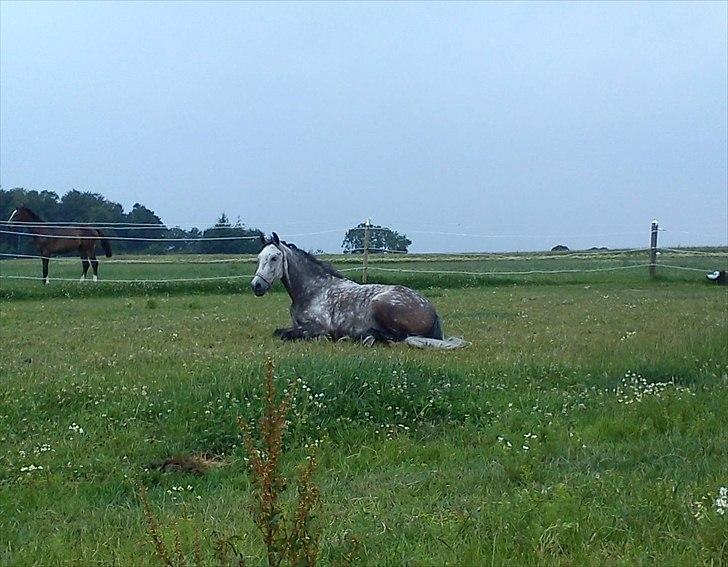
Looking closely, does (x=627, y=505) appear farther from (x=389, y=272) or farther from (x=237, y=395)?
(x=389, y=272)

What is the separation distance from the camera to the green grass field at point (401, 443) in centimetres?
330

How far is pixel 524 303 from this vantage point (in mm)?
14828

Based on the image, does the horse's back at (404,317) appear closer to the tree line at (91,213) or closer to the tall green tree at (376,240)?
the tall green tree at (376,240)

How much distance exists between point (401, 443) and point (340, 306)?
4777 millimetres

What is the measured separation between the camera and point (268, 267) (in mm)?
9914

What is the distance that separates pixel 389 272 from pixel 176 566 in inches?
752

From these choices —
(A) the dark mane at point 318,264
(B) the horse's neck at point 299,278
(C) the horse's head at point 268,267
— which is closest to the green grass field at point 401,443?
(C) the horse's head at point 268,267

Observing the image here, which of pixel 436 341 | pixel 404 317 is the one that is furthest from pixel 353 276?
pixel 436 341

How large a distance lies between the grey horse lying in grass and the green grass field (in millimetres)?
478

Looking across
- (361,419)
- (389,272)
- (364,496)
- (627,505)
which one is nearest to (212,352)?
(361,419)

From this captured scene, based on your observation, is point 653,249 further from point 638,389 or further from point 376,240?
point 638,389

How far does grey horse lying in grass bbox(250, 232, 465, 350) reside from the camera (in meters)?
9.06

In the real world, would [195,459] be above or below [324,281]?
below

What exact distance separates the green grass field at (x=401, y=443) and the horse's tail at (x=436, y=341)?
26cm
